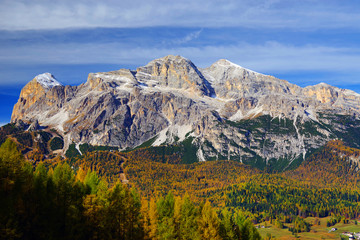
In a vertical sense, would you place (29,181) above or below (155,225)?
above

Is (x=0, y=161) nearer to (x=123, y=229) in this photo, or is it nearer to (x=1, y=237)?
(x=1, y=237)

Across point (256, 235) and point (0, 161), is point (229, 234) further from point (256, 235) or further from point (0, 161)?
point (0, 161)

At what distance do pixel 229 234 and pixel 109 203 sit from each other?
95.5 ft

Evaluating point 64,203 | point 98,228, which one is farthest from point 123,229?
point 64,203

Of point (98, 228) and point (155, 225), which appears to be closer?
point (98, 228)

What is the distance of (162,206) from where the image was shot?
282ft

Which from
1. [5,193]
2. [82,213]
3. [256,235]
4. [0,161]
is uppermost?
[0,161]

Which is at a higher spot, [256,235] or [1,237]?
[1,237]

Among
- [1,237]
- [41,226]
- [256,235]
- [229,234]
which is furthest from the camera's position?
[256,235]

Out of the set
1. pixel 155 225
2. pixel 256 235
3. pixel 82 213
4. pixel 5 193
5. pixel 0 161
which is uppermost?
pixel 0 161

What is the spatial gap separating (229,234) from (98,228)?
99.3ft

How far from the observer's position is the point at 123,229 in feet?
232

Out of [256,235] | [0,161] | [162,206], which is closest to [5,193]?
[0,161]

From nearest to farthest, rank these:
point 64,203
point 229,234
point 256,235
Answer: point 64,203 → point 229,234 → point 256,235
